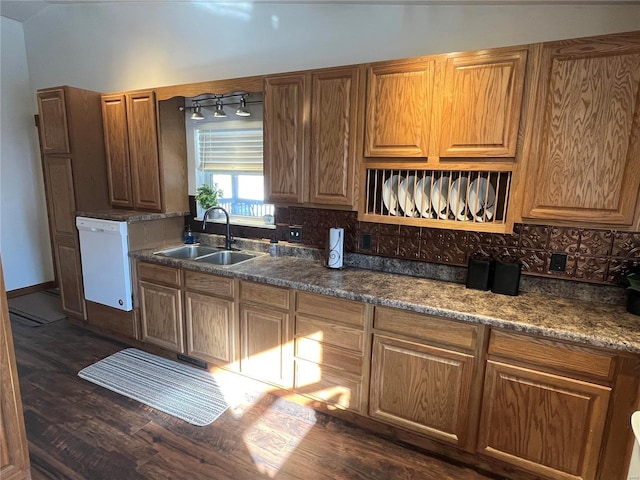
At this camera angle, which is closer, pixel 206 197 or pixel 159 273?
pixel 159 273

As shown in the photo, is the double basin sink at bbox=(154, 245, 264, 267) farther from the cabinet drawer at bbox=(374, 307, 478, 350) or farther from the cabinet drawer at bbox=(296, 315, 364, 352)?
the cabinet drawer at bbox=(374, 307, 478, 350)

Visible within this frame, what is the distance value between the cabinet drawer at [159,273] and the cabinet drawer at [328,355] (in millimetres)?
1125

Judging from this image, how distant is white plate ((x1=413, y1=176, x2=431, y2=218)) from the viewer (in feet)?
6.88

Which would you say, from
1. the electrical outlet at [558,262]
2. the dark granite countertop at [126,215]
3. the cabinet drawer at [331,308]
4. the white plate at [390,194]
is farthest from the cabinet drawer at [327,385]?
the dark granite countertop at [126,215]

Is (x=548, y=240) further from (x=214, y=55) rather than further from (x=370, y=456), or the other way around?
(x=214, y=55)

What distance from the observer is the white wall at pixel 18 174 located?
13.1ft

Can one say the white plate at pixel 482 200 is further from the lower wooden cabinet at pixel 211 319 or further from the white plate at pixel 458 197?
the lower wooden cabinet at pixel 211 319

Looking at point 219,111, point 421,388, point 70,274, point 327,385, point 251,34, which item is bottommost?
point 327,385

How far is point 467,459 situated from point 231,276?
178 centimetres

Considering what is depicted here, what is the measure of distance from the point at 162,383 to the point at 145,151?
192 cm

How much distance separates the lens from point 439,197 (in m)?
2.07

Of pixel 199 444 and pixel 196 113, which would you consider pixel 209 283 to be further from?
pixel 196 113

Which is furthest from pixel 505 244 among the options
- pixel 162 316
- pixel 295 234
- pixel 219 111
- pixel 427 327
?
pixel 162 316

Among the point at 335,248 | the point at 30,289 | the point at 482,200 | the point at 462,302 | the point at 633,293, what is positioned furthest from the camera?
the point at 30,289
